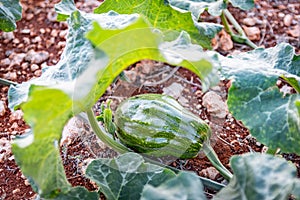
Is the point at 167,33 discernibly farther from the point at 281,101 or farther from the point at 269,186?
the point at 269,186

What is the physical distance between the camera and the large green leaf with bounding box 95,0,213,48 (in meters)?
1.65

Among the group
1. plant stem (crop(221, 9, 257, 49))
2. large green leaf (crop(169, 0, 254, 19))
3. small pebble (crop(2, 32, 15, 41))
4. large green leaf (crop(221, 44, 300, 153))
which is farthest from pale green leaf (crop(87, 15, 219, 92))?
small pebble (crop(2, 32, 15, 41))

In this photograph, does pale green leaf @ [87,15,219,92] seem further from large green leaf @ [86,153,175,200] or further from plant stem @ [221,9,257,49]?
plant stem @ [221,9,257,49]

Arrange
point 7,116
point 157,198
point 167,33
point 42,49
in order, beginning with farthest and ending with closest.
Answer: point 42,49 < point 7,116 < point 167,33 < point 157,198

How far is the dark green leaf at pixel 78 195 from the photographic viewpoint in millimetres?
1346

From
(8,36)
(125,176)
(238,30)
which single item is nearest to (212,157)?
(125,176)

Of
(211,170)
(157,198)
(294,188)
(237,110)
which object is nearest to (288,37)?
(211,170)

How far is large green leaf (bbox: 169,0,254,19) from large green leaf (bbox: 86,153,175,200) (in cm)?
56

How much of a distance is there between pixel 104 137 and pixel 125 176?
0.49ft

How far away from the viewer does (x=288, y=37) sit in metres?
2.19

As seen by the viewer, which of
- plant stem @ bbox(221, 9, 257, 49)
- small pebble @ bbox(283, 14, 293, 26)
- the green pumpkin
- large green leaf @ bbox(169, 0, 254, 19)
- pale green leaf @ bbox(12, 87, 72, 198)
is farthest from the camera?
small pebble @ bbox(283, 14, 293, 26)

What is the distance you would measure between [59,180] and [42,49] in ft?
3.12

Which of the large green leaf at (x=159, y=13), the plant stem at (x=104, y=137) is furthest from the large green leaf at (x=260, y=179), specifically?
the large green leaf at (x=159, y=13)

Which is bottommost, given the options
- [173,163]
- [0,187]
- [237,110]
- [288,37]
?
[0,187]
